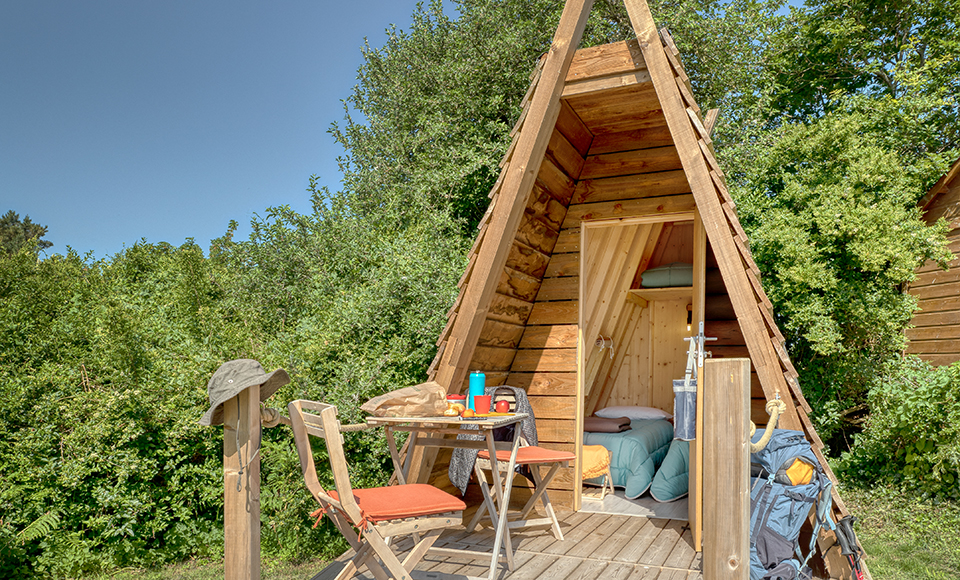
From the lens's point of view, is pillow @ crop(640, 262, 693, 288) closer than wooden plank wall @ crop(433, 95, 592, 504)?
No

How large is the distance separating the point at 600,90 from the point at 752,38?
312 inches

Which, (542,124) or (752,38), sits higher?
(752,38)

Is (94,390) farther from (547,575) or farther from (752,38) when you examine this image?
(752,38)

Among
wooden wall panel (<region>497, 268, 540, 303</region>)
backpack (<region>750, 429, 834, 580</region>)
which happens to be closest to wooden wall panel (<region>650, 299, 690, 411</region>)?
wooden wall panel (<region>497, 268, 540, 303</region>)

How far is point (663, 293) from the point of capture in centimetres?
688

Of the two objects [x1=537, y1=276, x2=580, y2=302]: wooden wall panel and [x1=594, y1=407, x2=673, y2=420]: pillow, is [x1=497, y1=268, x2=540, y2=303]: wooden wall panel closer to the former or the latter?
[x1=537, y1=276, x2=580, y2=302]: wooden wall panel

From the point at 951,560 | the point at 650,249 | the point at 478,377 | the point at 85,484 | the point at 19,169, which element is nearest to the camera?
the point at 478,377

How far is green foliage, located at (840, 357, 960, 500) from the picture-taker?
496 centimetres

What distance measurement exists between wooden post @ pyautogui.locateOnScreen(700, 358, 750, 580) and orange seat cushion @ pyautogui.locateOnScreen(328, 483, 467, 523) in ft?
2.97

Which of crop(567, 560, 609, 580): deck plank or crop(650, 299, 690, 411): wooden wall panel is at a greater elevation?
crop(650, 299, 690, 411): wooden wall panel

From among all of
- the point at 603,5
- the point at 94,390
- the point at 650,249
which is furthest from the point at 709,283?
the point at 603,5

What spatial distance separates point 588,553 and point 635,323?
4.20 m

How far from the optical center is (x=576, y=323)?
4758mm

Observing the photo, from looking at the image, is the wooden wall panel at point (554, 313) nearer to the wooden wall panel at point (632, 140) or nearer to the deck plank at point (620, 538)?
the wooden wall panel at point (632, 140)
